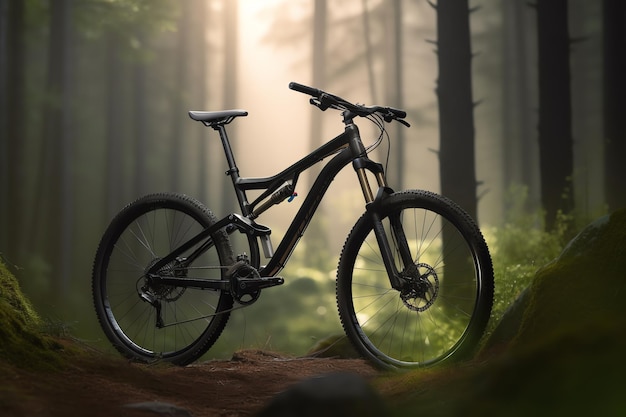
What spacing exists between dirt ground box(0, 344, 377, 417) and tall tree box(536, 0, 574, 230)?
151 inches

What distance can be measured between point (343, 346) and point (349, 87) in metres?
9.03

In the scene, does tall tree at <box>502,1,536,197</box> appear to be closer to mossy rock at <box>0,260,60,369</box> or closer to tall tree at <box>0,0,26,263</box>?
tall tree at <box>0,0,26,263</box>

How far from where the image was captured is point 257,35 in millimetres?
13781

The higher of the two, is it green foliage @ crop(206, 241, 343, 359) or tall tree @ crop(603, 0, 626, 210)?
tall tree @ crop(603, 0, 626, 210)

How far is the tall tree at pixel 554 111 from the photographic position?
6898 millimetres

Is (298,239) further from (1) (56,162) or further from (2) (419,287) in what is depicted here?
(1) (56,162)

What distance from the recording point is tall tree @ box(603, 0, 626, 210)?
747 centimetres

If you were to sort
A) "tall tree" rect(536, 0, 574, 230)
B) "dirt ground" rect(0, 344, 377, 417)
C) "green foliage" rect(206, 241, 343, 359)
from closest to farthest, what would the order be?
"dirt ground" rect(0, 344, 377, 417) → "tall tree" rect(536, 0, 574, 230) → "green foliage" rect(206, 241, 343, 359)

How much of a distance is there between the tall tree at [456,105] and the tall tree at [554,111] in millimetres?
962

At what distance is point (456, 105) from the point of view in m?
6.66

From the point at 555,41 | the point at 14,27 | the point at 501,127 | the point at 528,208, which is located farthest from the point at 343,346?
the point at 501,127

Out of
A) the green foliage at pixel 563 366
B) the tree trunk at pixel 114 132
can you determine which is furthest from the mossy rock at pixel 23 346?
the tree trunk at pixel 114 132

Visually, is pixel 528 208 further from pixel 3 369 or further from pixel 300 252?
pixel 3 369

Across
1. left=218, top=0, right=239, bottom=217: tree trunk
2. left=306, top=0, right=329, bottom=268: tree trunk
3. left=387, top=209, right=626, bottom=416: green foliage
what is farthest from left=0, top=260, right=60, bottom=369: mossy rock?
left=218, top=0, right=239, bottom=217: tree trunk
